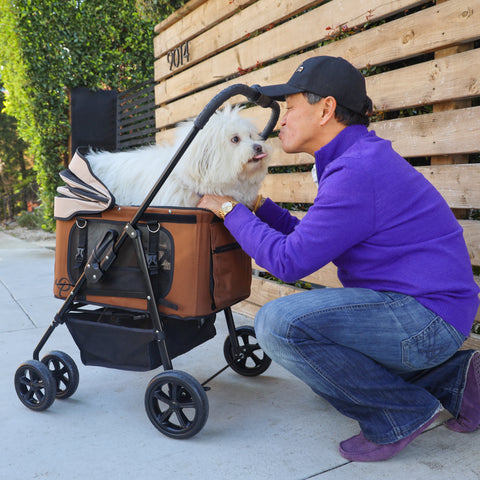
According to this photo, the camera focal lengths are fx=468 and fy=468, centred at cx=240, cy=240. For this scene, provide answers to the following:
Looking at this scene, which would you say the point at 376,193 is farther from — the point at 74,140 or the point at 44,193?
the point at 44,193

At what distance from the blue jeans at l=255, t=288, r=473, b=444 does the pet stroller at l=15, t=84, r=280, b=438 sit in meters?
0.32

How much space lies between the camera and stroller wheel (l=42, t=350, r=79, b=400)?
202 centimetres

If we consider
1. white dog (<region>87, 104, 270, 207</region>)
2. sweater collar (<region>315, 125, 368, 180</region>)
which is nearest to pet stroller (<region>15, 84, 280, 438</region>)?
white dog (<region>87, 104, 270, 207</region>)

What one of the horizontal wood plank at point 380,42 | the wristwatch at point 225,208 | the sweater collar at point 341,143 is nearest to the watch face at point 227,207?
the wristwatch at point 225,208

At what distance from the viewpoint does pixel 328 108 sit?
65.3 inches

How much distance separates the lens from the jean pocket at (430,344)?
1509 millimetres

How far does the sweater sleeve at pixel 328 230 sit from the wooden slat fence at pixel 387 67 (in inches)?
30.8

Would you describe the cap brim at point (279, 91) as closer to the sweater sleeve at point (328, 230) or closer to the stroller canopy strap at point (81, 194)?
the sweater sleeve at point (328, 230)

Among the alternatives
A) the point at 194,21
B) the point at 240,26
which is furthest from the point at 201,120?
the point at 194,21

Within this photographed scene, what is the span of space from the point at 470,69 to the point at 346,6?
854 mm

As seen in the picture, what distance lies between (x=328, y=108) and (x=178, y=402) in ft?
3.90

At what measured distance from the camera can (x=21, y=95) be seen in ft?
20.2

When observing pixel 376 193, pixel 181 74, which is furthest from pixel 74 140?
pixel 376 193

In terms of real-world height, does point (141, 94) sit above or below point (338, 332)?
above
